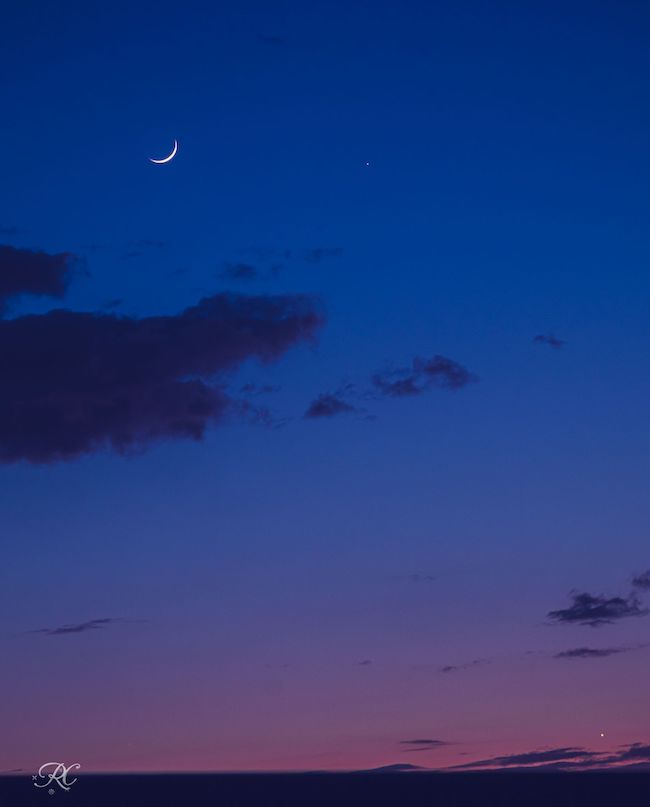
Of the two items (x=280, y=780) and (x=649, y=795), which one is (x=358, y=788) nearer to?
(x=280, y=780)

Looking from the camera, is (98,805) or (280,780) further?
(280,780)

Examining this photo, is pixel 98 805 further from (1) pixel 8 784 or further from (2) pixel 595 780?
(2) pixel 595 780

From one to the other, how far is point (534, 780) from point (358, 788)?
19.5m


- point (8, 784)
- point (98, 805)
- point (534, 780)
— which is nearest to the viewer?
point (98, 805)

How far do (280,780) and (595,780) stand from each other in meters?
30.9

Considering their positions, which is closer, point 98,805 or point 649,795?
point 98,805

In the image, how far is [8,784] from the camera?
103 m

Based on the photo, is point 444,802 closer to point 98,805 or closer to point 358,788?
point 358,788

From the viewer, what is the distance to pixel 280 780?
382ft

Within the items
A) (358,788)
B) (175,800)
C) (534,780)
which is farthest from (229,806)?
(534,780)

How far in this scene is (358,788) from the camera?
107312mm

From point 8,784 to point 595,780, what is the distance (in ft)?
183

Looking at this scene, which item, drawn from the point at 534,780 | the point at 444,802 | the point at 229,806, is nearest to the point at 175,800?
the point at 229,806

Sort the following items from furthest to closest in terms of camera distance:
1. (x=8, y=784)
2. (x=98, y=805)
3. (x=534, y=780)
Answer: (x=534, y=780) < (x=8, y=784) < (x=98, y=805)
